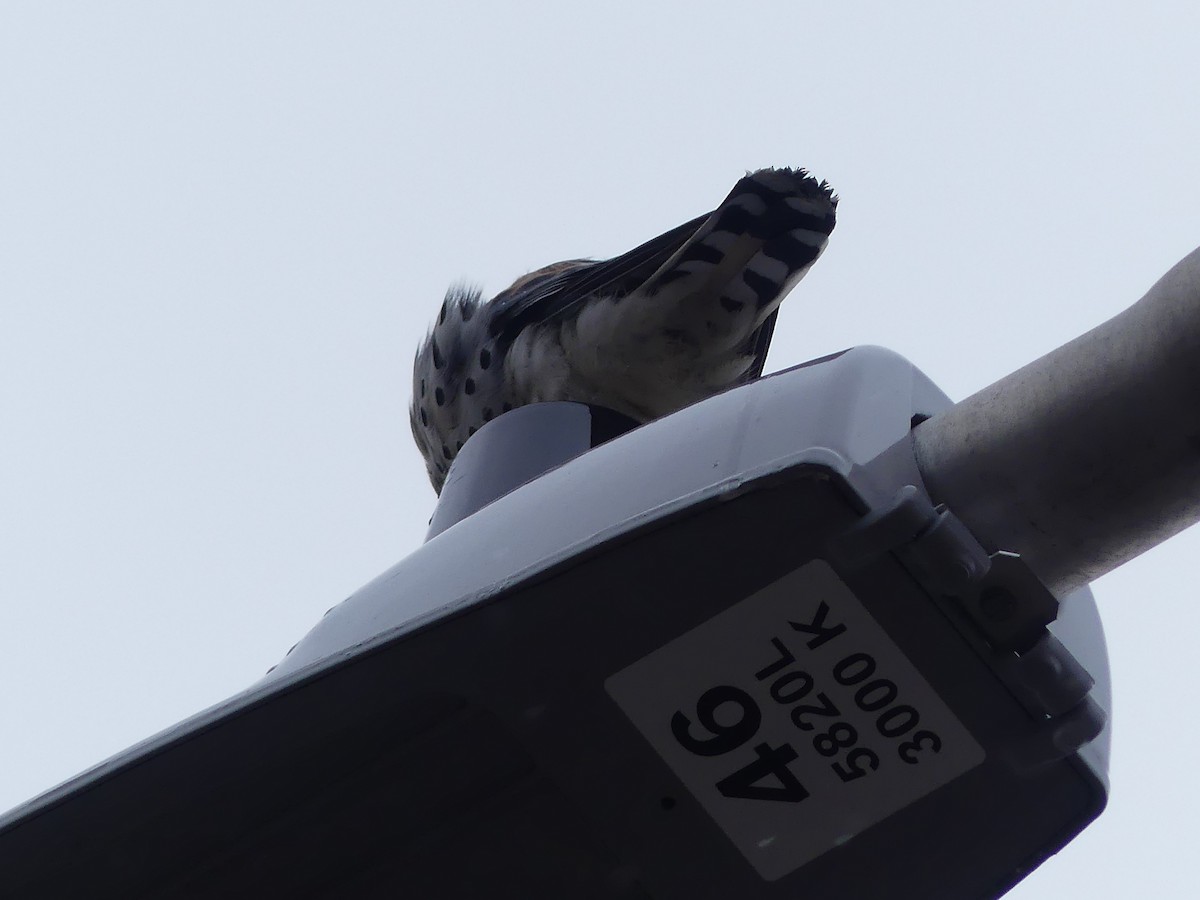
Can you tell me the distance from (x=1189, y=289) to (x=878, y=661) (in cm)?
36

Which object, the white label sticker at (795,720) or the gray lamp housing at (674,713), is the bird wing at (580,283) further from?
the white label sticker at (795,720)

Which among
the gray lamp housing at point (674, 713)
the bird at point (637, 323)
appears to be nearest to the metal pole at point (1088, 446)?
the gray lamp housing at point (674, 713)

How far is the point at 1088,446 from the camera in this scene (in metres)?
1.23

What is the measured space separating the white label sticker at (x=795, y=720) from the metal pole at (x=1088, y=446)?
135 millimetres

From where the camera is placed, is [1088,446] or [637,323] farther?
[637,323]

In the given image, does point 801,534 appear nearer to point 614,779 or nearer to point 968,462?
point 968,462

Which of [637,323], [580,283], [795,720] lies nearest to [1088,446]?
[795,720]

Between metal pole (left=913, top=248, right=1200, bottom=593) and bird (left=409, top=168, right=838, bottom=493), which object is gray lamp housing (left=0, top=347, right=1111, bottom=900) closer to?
metal pole (left=913, top=248, right=1200, bottom=593)

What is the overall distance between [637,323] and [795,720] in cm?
112

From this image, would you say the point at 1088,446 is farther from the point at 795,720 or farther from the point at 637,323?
the point at 637,323

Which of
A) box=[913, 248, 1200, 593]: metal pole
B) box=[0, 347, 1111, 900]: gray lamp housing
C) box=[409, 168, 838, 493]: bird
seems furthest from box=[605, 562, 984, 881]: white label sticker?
box=[409, 168, 838, 493]: bird

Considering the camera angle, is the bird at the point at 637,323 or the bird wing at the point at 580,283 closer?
the bird at the point at 637,323

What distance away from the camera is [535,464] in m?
2.53

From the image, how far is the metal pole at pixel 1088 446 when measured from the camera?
1.18 m
